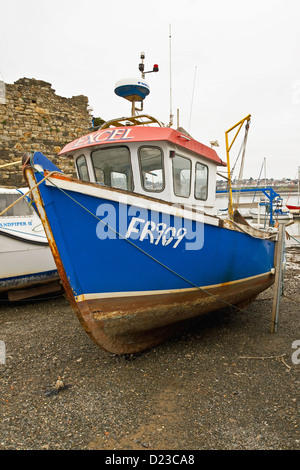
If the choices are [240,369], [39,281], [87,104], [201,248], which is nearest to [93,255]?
[201,248]

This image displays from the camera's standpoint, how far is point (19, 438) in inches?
99.9

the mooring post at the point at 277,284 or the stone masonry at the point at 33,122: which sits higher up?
the stone masonry at the point at 33,122

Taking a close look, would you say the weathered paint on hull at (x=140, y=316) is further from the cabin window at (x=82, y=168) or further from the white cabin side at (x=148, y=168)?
the cabin window at (x=82, y=168)

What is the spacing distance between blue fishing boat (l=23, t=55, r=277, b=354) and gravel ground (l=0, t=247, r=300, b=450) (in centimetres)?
47

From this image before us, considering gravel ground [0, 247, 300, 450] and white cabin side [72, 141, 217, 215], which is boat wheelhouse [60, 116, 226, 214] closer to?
white cabin side [72, 141, 217, 215]

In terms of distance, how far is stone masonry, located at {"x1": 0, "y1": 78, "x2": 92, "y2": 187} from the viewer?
12.6 meters

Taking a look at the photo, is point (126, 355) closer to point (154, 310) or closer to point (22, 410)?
point (154, 310)

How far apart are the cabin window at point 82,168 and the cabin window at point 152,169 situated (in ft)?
3.28

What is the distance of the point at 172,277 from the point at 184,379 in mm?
1202

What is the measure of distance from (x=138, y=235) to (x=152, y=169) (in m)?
1.26

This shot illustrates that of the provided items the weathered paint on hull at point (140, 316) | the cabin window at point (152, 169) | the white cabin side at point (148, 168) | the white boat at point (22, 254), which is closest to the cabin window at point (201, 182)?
the white cabin side at point (148, 168)

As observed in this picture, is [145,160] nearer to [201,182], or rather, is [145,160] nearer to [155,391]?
[201,182]

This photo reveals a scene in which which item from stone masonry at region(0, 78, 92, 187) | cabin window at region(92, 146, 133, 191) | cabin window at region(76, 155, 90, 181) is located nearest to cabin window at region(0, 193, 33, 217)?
cabin window at region(76, 155, 90, 181)

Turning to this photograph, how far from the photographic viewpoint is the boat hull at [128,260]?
3.18 meters
